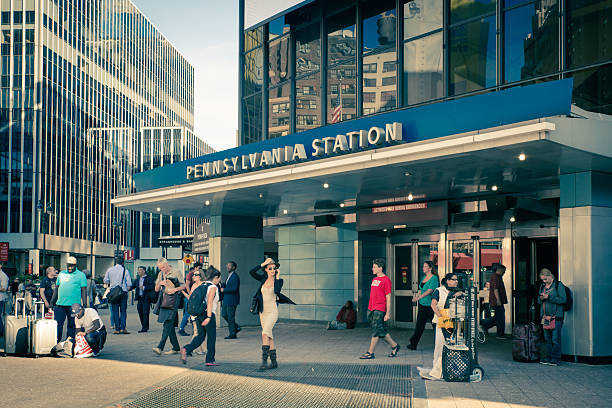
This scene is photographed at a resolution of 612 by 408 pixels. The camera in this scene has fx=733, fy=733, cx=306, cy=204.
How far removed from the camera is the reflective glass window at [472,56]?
15812mm

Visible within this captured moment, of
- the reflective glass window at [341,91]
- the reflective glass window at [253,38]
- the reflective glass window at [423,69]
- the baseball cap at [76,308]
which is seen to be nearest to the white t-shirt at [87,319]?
the baseball cap at [76,308]

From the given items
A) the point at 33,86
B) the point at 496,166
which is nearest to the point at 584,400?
the point at 496,166

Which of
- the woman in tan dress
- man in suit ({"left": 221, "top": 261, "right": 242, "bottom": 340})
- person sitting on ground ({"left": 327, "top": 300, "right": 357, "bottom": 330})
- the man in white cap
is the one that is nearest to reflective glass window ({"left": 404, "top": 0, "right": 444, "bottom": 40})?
man in suit ({"left": 221, "top": 261, "right": 242, "bottom": 340})

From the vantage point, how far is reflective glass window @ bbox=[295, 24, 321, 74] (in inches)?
782

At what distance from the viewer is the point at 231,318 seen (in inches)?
673

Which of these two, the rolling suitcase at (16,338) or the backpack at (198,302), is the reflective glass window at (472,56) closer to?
the backpack at (198,302)

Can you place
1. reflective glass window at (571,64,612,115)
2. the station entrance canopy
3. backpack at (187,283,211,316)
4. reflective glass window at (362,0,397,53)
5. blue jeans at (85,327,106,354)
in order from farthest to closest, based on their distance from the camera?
1. reflective glass window at (362,0,397,53)
2. reflective glass window at (571,64,612,115)
3. blue jeans at (85,327,106,354)
4. backpack at (187,283,211,316)
5. the station entrance canopy

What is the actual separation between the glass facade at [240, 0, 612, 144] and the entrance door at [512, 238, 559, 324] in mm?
3960

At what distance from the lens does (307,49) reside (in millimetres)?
20141

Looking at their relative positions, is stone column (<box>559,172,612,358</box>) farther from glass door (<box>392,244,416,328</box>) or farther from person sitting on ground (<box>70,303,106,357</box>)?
person sitting on ground (<box>70,303,106,357</box>)

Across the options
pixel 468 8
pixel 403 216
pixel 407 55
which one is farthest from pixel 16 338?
pixel 468 8

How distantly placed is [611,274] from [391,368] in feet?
13.8

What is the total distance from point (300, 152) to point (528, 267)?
6.69 m

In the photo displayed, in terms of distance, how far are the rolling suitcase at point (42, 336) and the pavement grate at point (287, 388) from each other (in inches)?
134
